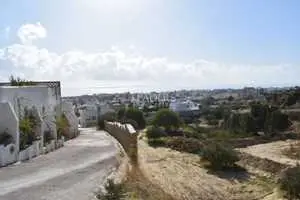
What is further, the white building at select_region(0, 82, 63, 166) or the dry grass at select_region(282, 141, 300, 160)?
the dry grass at select_region(282, 141, 300, 160)

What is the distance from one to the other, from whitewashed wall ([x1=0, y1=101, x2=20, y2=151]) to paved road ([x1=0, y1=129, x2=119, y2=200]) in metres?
1.43

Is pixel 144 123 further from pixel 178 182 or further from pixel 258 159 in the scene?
pixel 178 182

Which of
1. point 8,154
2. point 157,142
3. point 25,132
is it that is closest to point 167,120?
point 157,142

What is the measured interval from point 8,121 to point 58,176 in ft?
20.0

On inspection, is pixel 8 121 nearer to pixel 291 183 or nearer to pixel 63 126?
pixel 291 183

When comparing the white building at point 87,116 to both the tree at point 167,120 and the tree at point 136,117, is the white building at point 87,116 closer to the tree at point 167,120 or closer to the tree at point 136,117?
the tree at point 136,117

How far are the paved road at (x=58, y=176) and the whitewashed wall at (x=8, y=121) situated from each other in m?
1.43

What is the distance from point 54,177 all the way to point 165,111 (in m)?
31.9

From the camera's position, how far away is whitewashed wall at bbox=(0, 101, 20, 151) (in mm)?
21250

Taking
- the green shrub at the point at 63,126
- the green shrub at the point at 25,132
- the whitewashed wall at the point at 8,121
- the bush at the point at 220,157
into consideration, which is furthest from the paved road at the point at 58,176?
the green shrub at the point at 63,126

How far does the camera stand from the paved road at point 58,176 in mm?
13203

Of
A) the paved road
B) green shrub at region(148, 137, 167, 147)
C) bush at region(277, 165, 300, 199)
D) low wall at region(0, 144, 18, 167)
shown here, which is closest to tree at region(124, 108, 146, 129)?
green shrub at region(148, 137, 167, 147)

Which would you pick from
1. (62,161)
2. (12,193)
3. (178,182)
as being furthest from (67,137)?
(12,193)

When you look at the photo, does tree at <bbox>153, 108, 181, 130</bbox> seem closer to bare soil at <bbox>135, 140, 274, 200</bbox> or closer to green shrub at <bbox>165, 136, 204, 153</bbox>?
green shrub at <bbox>165, 136, 204, 153</bbox>
